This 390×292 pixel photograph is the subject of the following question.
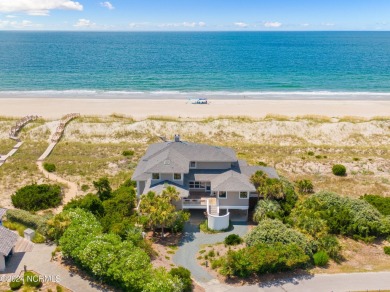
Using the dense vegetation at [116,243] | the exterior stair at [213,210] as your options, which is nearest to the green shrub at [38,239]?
the dense vegetation at [116,243]

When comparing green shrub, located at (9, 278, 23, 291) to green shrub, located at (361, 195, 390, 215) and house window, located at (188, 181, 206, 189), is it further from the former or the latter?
green shrub, located at (361, 195, 390, 215)

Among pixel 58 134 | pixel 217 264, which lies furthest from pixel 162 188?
pixel 58 134

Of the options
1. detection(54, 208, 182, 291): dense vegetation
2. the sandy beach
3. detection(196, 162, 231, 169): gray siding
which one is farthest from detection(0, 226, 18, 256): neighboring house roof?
the sandy beach

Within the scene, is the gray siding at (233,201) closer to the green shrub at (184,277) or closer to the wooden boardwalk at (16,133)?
the green shrub at (184,277)

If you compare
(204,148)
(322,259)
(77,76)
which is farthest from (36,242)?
(77,76)

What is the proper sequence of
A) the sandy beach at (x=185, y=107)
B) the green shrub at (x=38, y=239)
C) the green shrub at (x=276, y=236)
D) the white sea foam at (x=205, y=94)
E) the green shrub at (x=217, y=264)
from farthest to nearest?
1. the white sea foam at (x=205, y=94)
2. the sandy beach at (x=185, y=107)
3. the green shrub at (x=38, y=239)
4. the green shrub at (x=276, y=236)
5. the green shrub at (x=217, y=264)
